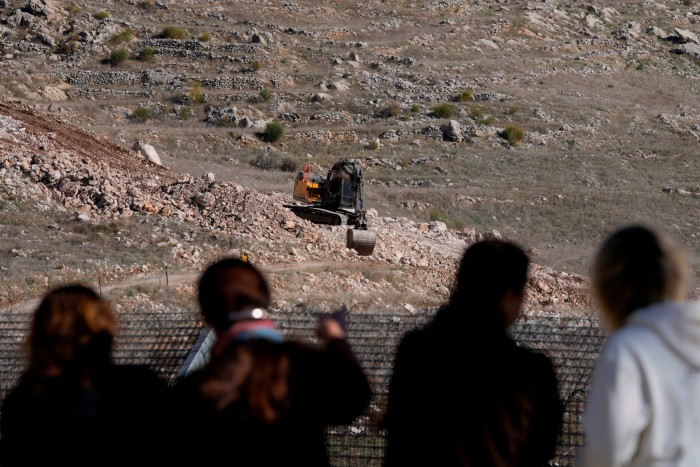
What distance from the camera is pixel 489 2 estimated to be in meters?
59.7

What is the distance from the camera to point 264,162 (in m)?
35.7

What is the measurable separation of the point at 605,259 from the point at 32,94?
3878 cm

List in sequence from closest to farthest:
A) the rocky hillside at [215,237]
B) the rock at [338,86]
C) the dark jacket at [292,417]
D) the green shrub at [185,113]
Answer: the dark jacket at [292,417], the rocky hillside at [215,237], the green shrub at [185,113], the rock at [338,86]

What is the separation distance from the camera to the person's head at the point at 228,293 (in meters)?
3.64

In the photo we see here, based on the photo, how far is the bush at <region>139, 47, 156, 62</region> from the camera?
45.5m

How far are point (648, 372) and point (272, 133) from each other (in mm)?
35678

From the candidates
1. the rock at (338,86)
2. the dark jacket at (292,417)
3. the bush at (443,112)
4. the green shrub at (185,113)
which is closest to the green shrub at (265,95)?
the rock at (338,86)

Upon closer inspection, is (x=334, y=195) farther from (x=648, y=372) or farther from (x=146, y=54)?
(x=146, y=54)

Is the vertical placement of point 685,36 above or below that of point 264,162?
above

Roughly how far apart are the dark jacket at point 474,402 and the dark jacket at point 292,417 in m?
0.25

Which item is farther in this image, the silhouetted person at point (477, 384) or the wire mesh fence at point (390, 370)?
the wire mesh fence at point (390, 370)

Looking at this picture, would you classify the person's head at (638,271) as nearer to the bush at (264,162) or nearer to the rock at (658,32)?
the bush at (264,162)

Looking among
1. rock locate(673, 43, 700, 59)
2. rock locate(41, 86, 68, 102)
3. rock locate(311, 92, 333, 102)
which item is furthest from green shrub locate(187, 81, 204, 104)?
rock locate(673, 43, 700, 59)

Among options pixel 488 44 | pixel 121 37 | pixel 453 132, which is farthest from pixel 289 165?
pixel 488 44
